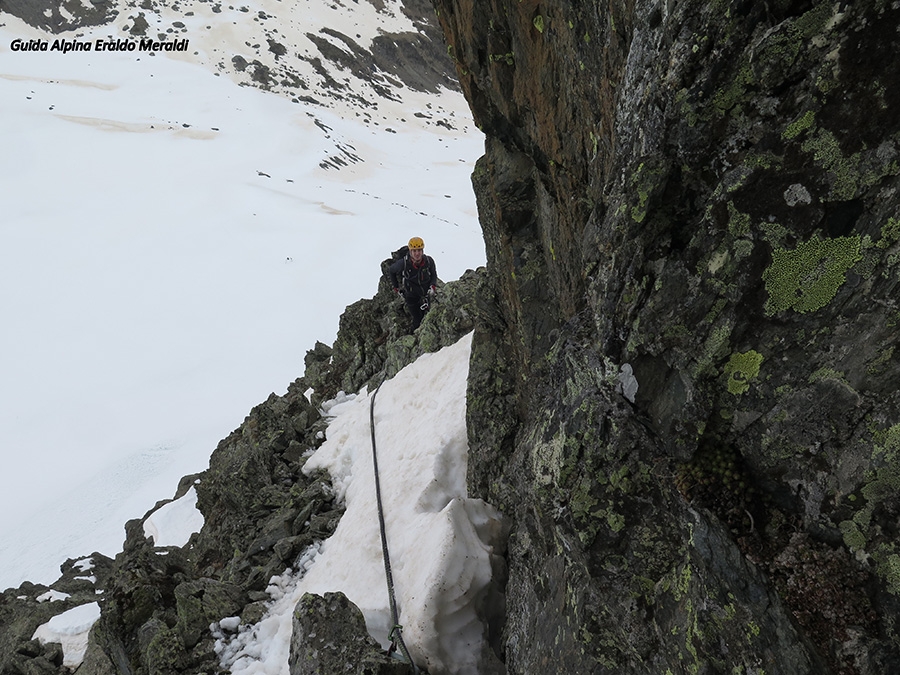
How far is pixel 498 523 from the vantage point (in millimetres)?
5465

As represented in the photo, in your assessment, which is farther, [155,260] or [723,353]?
[155,260]

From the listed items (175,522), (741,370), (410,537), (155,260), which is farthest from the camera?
(155,260)

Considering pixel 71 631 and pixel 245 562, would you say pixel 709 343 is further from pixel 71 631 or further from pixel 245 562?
pixel 71 631

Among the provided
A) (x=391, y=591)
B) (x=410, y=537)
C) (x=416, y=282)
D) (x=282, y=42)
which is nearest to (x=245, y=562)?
(x=410, y=537)

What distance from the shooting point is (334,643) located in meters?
4.66

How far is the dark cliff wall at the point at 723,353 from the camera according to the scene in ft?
7.88

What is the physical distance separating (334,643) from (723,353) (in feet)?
12.7

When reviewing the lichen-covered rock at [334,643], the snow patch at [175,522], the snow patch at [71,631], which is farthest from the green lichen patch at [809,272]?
the snow patch at [175,522]

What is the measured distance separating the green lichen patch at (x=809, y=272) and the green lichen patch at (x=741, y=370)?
0.25 m

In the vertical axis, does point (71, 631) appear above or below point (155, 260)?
above

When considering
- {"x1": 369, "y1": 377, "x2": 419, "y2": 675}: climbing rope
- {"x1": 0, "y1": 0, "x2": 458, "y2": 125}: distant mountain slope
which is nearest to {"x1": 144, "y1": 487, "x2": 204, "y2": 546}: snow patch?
{"x1": 369, "y1": 377, "x2": 419, "y2": 675}: climbing rope

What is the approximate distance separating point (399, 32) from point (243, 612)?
280 ft

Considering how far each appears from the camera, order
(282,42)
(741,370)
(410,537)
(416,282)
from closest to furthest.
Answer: (741,370)
(410,537)
(416,282)
(282,42)

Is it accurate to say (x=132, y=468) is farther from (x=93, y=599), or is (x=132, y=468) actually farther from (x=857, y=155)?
(x=857, y=155)
